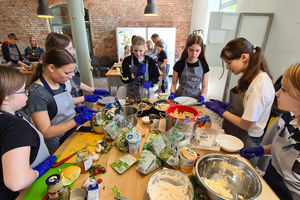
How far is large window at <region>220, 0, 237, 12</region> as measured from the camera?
13.5 ft

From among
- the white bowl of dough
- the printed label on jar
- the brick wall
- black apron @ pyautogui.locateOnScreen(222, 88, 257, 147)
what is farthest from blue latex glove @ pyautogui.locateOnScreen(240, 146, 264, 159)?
the brick wall

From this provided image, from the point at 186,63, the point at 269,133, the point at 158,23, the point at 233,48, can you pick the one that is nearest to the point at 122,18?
the point at 158,23

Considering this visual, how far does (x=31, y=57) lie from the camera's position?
4.46 m

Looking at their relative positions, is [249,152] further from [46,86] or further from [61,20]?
[61,20]

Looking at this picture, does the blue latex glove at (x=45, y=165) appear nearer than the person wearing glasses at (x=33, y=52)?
Yes

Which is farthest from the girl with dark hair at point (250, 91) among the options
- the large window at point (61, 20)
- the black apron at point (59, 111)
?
the large window at point (61, 20)

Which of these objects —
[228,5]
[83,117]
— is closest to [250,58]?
[83,117]

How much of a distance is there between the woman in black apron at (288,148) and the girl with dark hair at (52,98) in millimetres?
1383

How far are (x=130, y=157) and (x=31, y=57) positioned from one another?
5.00 metres

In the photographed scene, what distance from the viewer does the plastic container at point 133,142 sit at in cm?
103

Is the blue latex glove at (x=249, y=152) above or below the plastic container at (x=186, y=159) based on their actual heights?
below

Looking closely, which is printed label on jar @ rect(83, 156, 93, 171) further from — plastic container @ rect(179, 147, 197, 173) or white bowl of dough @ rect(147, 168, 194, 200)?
plastic container @ rect(179, 147, 197, 173)

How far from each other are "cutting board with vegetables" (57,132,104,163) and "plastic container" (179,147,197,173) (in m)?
0.62

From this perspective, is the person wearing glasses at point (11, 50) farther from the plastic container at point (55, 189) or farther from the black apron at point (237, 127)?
the black apron at point (237, 127)
